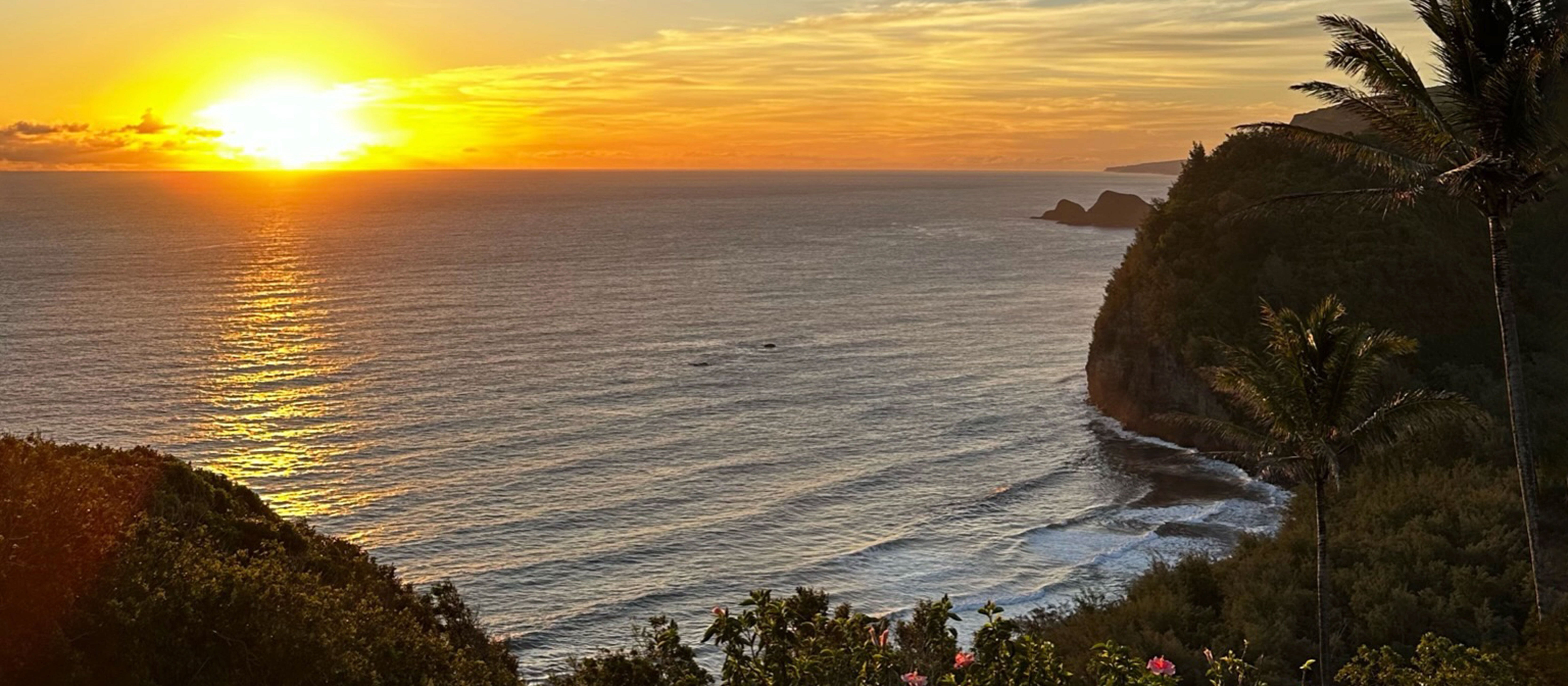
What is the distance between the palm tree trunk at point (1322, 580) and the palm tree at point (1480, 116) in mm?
3410

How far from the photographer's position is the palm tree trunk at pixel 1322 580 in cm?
2212

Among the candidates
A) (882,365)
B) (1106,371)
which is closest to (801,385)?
(882,365)

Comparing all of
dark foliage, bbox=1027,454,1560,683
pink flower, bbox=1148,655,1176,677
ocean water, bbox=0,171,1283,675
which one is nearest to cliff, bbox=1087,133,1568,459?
ocean water, bbox=0,171,1283,675

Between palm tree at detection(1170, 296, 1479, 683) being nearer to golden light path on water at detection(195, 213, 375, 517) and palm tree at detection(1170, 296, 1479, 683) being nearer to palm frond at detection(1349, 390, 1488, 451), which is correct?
palm frond at detection(1349, 390, 1488, 451)

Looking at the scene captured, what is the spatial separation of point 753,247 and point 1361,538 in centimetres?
13610

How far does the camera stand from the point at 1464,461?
38688 millimetres

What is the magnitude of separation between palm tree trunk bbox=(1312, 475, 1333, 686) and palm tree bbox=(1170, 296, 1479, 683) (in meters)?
0.02

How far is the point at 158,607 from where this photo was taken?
16.2 meters

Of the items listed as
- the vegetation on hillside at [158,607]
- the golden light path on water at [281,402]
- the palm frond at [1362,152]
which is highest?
the palm frond at [1362,152]

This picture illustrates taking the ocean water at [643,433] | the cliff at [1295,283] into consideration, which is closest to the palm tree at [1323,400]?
the ocean water at [643,433]

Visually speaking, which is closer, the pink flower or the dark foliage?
the pink flower

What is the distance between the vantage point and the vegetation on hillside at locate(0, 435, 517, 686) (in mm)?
15672

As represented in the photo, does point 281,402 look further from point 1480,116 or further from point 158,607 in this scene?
point 1480,116

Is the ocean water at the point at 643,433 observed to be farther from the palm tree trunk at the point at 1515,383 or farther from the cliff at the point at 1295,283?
the palm tree trunk at the point at 1515,383
